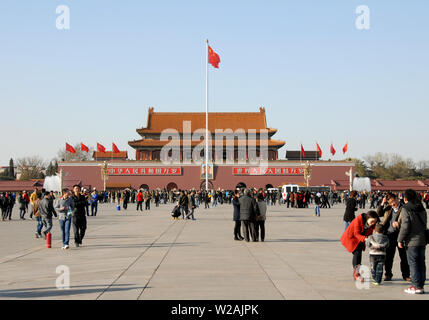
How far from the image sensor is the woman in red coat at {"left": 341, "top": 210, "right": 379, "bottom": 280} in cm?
926

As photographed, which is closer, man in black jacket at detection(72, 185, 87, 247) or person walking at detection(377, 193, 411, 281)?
person walking at detection(377, 193, 411, 281)

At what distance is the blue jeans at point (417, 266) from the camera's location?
7992mm

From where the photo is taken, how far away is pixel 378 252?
352 inches

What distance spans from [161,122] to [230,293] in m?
72.4

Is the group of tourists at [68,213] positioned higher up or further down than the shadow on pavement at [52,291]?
higher up

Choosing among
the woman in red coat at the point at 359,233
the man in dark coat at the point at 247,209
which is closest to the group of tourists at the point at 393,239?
the woman in red coat at the point at 359,233

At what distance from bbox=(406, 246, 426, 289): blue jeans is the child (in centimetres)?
58

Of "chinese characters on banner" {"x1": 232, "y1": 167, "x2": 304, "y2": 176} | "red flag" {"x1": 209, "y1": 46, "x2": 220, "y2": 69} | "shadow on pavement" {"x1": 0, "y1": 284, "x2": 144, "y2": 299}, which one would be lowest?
"shadow on pavement" {"x1": 0, "y1": 284, "x2": 144, "y2": 299}

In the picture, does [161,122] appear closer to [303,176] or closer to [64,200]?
[303,176]

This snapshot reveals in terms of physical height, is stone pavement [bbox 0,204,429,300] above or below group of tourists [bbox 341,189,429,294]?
below

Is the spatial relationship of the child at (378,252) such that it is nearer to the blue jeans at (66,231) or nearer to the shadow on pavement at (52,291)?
the shadow on pavement at (52,291)

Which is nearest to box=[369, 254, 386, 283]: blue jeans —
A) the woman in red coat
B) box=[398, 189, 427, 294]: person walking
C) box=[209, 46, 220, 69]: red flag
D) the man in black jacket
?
the woman in red coat

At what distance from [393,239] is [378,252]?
0.94 metres

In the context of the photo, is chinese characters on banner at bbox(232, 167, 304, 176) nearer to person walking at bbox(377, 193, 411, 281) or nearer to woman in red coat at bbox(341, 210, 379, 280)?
person walking at bbox(377, 193, 411, 281)
